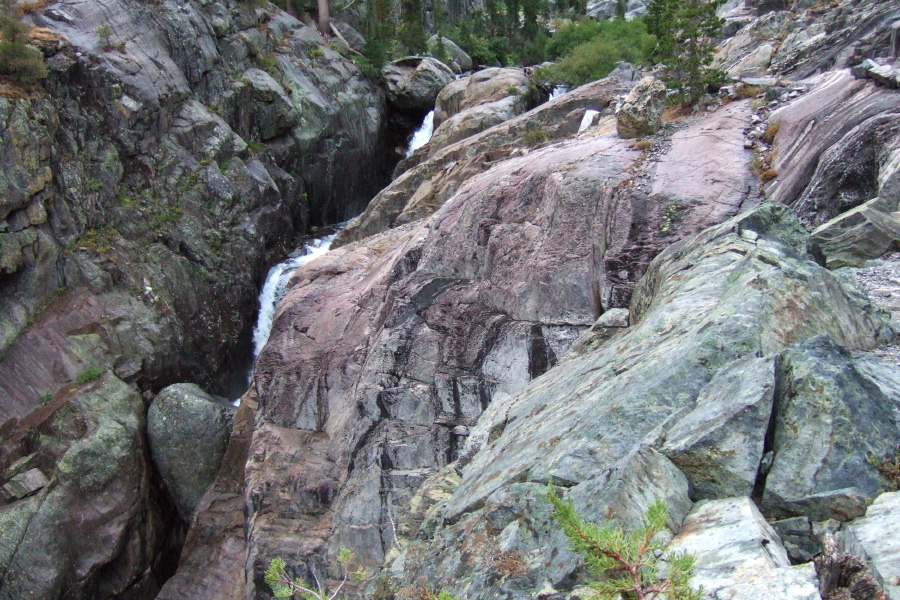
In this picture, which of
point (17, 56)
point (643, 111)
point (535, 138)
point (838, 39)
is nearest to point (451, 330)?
point (643, 111)

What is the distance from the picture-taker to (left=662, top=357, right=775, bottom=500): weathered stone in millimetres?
4566

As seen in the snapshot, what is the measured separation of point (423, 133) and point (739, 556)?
3278 centimetres

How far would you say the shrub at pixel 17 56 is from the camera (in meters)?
19.2

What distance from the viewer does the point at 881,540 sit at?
3.73 m

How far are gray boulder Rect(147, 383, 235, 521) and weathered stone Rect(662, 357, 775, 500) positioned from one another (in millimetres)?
15229

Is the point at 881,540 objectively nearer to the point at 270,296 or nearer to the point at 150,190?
the point at 270,296

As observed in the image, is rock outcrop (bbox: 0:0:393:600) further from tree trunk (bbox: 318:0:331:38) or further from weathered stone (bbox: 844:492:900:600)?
weathered stone (bbox: 844:492:900:600)

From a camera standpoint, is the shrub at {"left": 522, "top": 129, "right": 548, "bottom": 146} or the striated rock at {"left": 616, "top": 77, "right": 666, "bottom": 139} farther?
the shrub at {"left": 522, "top": 129, "right": 548, "bottom": 146}

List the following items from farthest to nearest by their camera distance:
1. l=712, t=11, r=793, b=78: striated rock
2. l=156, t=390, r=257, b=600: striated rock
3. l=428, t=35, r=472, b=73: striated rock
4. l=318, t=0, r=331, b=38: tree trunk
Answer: l=428, t=35, r=472, b=73: striated rock
l=318, t=0, r=331, b=38: tree trunk
l=712, t=11, r=793, b=78: striated rock
l=156, t=390, r=257, b=600: striated rock

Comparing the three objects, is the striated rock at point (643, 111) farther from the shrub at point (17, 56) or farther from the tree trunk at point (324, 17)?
the tree trunk at point (324, 17)

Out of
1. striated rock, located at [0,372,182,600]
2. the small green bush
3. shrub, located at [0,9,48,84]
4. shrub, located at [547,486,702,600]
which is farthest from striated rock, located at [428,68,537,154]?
shrub, located at [547,486,702,600]

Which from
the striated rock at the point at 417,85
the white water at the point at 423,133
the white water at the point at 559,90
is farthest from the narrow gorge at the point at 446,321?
the striated rock at the point at 417,85

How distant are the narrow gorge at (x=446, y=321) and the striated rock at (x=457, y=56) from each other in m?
12.0

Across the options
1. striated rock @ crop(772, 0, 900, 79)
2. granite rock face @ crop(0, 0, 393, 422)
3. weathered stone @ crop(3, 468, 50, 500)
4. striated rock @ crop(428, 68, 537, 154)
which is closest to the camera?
striated rock @ crop(772, 0, 900, 79)
